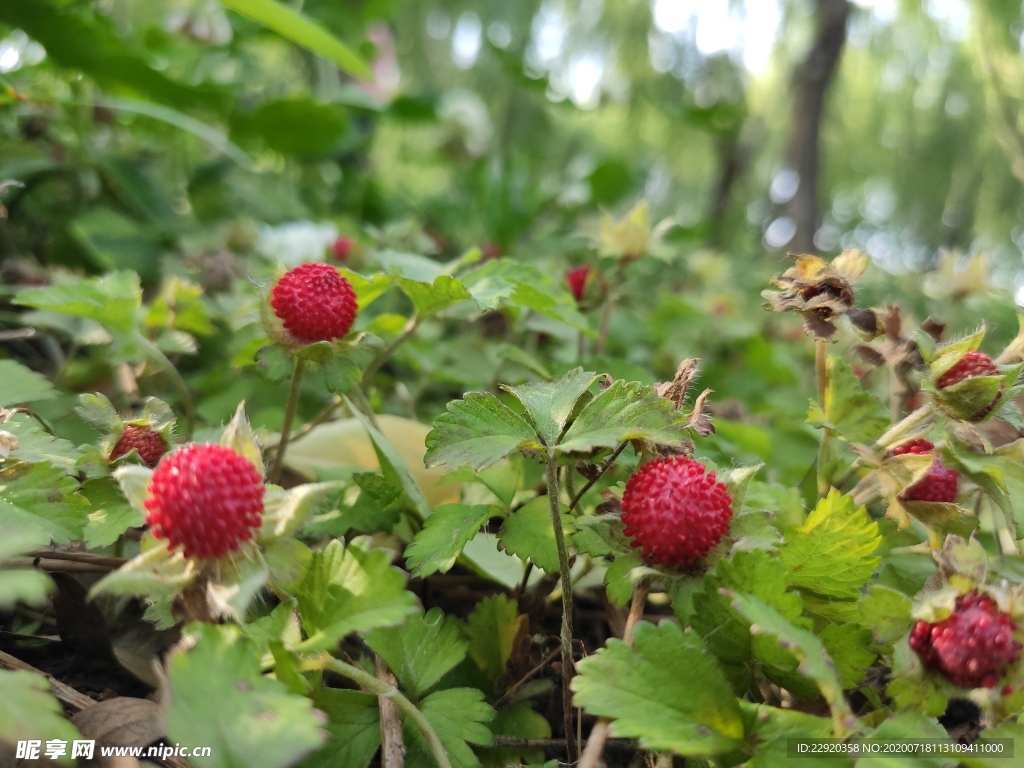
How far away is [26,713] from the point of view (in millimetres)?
345

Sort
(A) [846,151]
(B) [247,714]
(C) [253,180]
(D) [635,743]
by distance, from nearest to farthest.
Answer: (B) [247,714], (D) [635,743], (C) [253,180], (A) [846,151]

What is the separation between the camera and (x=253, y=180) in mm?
1751

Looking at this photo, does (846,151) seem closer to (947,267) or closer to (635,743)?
(947,267)

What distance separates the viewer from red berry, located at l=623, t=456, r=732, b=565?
1.51ft

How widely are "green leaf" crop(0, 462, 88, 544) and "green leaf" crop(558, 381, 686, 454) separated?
1.16 ft

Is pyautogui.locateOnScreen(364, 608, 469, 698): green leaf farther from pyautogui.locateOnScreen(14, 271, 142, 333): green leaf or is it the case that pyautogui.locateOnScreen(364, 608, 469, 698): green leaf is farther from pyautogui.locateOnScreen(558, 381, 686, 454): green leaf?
pyautogui.locateOnScreen(14, 271, 142, 333): green leaf

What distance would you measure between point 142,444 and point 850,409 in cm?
61

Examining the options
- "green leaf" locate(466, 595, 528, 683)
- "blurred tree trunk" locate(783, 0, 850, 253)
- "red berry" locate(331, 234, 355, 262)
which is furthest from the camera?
"blurred tree trunk" locate(783, 0, 850, 253)

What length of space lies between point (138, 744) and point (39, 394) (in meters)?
0.36

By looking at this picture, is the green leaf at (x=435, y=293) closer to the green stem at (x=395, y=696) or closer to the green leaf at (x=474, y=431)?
the green leaf at (x=474, y=431)

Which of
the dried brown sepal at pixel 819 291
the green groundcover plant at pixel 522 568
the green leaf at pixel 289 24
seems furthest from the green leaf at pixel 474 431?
the green leaf at pixel 289 24

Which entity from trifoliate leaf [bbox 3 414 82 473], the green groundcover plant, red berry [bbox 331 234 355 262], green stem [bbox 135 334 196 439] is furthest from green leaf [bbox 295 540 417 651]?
red berry [bbox 331 234 355 262]

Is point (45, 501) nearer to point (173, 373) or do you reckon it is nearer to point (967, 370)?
Answer: point (173, 373)

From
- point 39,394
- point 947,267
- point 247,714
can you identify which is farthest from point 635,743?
point 947,267
